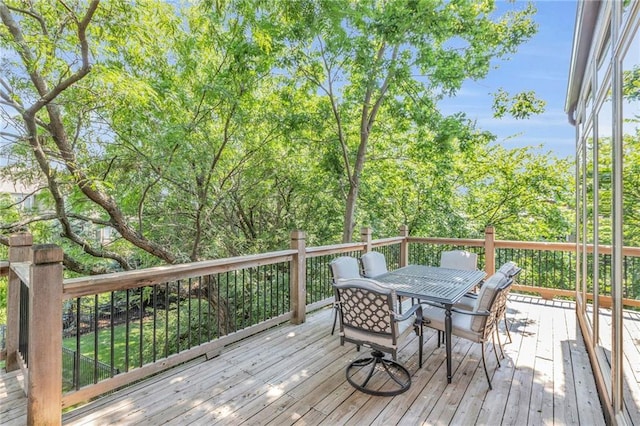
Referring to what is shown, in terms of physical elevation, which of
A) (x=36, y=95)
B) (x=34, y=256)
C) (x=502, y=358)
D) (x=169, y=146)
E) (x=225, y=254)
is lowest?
(x=502, y=358)

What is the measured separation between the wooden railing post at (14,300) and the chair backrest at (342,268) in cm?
289

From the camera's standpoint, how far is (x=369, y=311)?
2.59m

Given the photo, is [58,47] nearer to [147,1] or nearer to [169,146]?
[147,1]

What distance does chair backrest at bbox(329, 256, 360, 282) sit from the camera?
373cm

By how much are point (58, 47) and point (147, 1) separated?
1282 mm

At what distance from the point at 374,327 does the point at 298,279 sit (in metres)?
1.73

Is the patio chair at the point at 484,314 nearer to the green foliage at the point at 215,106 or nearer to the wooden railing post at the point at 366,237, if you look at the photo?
the wooden railing post at the point at 366,237

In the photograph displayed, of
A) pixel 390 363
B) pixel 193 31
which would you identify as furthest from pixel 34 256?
pixel 193 31

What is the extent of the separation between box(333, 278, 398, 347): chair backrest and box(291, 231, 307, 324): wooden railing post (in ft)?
4.81

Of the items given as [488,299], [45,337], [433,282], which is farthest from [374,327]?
[45,337]

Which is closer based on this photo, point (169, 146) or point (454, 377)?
point (454, 377)

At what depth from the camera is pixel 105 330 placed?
486 inches

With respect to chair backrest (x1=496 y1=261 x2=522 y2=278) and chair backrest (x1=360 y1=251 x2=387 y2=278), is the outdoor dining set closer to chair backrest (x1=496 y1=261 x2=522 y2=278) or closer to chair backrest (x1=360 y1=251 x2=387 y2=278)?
chair backrest (x1=496 y1=261 x2=522 y2=278)

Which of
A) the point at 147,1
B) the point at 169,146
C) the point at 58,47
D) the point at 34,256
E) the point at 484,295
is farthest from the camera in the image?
the point at 169,146
